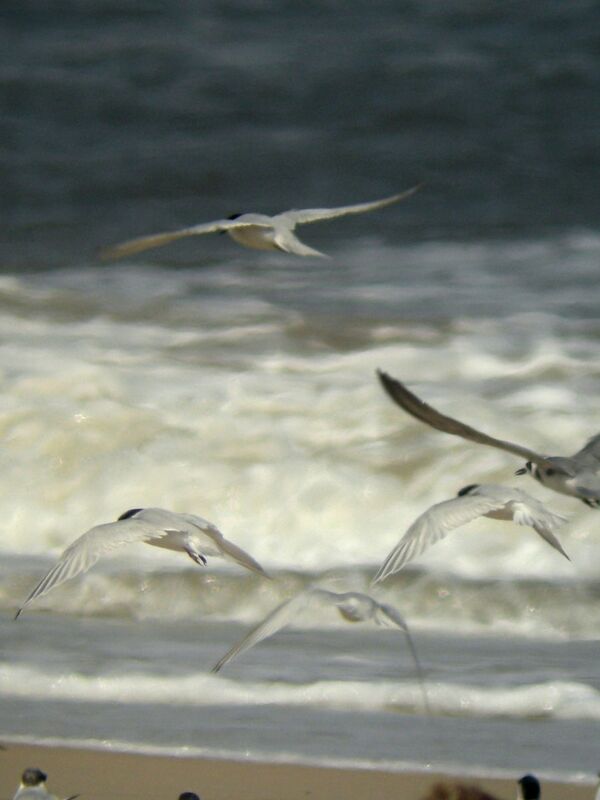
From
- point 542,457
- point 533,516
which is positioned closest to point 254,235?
point 533,516

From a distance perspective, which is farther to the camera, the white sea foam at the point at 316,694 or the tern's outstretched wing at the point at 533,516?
the white sea foam at the point at 316,694

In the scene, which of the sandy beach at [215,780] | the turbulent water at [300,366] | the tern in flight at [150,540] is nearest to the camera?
the sandy beach at [215,780]

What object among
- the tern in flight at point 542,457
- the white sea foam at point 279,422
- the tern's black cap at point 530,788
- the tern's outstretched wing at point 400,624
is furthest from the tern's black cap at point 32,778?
the white sea foam at point 279,422

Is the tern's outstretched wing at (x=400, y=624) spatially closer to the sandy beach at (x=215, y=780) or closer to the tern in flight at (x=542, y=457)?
the sandy beach at (x=215, y=780)

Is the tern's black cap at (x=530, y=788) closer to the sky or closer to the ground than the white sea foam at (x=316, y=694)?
closer to the sky

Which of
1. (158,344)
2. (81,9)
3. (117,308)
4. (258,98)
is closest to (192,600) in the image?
(158,344)

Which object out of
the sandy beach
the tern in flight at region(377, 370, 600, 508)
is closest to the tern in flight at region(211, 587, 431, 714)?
the sandy beach
